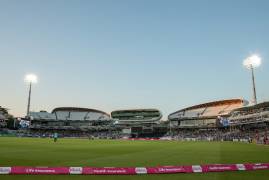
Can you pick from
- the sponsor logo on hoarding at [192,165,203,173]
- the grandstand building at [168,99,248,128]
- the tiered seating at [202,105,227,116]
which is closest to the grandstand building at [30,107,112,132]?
the grandstand building at [168,99,248,128]

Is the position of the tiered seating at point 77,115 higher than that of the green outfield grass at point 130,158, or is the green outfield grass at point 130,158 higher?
the tiered seating at point 77,115

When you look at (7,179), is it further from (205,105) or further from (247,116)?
(205,105)

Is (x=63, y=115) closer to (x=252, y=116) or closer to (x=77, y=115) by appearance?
(x=77, y=115)

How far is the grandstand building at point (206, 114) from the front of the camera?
13100cm

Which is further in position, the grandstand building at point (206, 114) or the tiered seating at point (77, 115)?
the tiered seating at point (77, 115)

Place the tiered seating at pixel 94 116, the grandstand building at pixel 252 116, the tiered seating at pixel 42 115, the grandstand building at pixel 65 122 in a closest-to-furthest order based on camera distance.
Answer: the grandstand building at pixel 252 116
the grandstand building at pixel 65 122
the tiered seating at pixel 42 115
the tiered seating at pixel 94 116

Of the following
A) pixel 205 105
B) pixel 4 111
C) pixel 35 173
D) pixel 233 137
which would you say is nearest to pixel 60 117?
pixel 4 111

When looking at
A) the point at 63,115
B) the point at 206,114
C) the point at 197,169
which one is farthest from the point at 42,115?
the point at 197,169

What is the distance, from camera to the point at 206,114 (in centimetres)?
14100

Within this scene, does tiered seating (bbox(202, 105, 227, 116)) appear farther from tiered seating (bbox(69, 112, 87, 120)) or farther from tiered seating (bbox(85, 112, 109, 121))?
tiered seating (bbox(69, 112, 87, 120))

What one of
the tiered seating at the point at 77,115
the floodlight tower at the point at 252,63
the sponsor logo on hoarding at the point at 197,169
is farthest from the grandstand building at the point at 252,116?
the tiered seating at the point at 77,115

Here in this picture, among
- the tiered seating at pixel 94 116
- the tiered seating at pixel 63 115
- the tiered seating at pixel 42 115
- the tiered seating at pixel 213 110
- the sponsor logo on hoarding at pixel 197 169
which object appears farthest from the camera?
the tiered seating at pixel 94 116

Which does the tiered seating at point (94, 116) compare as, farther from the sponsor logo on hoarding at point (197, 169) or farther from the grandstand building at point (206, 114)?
the sponsor logo on hoarding at point (197, 169)

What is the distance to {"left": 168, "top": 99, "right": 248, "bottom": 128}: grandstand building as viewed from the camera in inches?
5157
